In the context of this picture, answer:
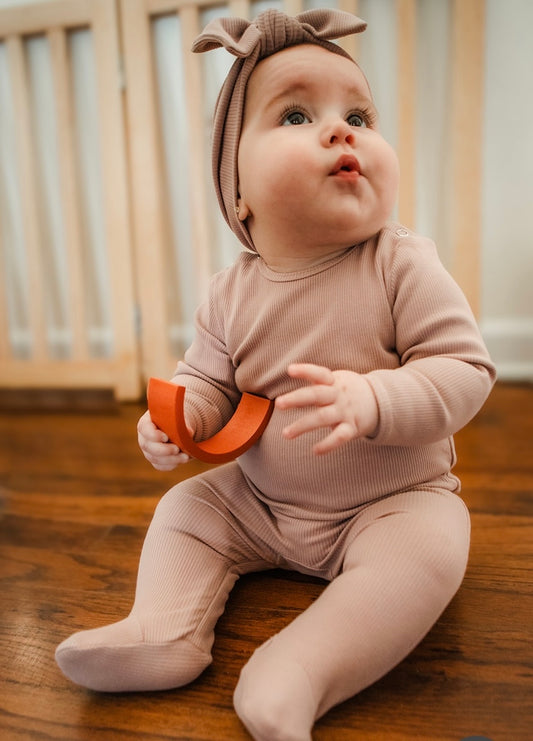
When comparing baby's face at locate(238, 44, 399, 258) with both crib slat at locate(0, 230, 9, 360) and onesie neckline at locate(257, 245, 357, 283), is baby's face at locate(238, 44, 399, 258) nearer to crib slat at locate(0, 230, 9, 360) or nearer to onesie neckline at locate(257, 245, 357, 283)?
onesie neckline at locate(257, 245, 357, 283)

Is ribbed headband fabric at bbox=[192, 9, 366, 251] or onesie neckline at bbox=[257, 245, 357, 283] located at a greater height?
ribbed headband fabric at bbox=[192, 9, 366, 251]

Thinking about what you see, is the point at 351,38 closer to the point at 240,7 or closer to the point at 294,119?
the point at 240,7

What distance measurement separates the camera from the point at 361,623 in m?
0.45

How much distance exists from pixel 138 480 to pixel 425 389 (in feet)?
1.88

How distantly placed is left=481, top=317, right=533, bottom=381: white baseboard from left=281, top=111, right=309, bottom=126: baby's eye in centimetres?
94

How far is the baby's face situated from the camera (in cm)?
52

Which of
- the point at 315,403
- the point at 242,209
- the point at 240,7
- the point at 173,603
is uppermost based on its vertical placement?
the point at 240,7

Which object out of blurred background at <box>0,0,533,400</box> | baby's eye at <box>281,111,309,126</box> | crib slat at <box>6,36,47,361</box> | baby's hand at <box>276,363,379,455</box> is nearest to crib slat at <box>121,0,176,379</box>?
blurred background at <box>0,0,533,400</box>

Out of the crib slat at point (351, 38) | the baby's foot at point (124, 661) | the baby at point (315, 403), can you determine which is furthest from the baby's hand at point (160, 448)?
the crib slat at point (351, 38)

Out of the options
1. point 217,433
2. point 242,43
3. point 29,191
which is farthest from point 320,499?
point 29,191

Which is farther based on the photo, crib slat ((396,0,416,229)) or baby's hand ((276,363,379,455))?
crib slat ((396,0,416,229))

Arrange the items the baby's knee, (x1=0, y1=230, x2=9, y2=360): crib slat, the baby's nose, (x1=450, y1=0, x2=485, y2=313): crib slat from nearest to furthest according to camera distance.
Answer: the baby's knee
the baby's nose
(x1=450, y1=0, x2=485, y2=313): crib slat
(x1=0, y1=230, x2=9, y2=360): crib slat

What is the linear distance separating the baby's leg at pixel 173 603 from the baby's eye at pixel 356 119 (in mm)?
346

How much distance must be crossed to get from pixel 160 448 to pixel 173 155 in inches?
39.9
